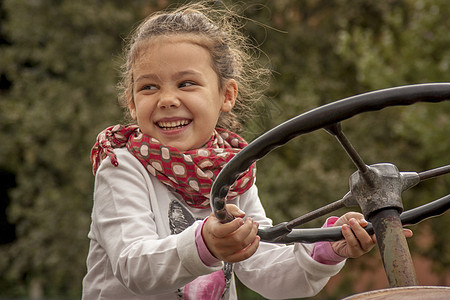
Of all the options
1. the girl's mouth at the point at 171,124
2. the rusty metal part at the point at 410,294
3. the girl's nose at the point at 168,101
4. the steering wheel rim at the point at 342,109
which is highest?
the girl's nose at the point at 168,101

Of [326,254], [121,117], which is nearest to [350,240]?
[326,254]

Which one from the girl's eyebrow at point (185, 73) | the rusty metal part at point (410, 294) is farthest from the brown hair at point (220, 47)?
the rusty metal part at point (410, 294)

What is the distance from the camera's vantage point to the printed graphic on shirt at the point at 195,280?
1779 mm

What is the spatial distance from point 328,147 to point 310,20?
98.9 inches

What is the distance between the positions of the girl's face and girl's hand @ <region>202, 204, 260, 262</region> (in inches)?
19.4

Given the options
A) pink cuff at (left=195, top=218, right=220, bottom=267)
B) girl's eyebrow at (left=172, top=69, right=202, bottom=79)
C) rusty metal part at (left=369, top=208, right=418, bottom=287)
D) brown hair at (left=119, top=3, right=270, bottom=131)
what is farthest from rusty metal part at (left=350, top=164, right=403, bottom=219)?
brown hair at (left=119, top=3, right=270, bottom=131)

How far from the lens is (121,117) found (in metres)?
9.43

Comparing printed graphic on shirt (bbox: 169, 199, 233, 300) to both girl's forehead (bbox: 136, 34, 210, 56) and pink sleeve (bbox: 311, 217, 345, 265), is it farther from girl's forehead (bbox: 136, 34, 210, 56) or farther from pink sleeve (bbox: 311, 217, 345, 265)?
girl's forehead (bbox: 136, 34, 210, 56)

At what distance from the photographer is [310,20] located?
11297mm

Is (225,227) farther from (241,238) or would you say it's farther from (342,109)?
(342,109)

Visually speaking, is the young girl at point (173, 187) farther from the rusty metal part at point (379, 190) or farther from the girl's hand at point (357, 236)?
the rusty metal part at point (379, 190)

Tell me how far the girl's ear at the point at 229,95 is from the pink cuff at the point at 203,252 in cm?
71

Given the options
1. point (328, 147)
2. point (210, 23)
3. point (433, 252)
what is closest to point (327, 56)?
point (328, 147)

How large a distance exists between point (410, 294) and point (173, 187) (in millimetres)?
836
